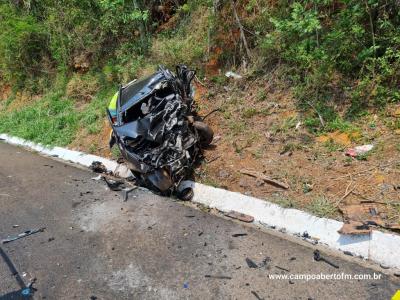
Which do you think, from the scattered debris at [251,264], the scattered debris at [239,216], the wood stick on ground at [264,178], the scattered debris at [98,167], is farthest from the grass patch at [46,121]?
the scattered debris at [251,264]

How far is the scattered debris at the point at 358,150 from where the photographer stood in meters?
4.77

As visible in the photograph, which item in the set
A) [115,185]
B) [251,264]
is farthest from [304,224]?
[115,185]

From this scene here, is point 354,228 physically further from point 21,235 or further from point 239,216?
point 21,235

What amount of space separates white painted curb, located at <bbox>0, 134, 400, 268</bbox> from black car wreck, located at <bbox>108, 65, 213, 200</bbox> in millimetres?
467

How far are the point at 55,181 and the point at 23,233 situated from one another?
1997mm

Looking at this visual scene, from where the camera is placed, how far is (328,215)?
410 cm

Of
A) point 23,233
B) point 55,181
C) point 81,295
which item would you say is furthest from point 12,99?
point 81,295

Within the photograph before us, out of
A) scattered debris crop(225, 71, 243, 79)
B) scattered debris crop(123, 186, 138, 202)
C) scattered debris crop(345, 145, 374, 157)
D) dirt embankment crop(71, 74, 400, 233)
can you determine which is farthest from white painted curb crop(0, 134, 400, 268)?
scattered debris crop(225, 71, 243, 79)

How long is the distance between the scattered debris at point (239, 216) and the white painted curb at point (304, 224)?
0.21 ft

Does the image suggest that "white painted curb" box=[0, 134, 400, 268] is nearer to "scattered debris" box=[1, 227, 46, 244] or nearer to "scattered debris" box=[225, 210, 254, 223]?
"scattered debris" box=[225, 210, 254, 223]

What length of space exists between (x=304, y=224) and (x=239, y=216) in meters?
0.86

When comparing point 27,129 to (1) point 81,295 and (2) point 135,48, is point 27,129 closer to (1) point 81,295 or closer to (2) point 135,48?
(2) point 135,48

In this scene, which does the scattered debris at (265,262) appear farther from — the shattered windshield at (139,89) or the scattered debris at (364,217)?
the shattered windshield at (139,89)

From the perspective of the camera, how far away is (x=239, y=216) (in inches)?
182
